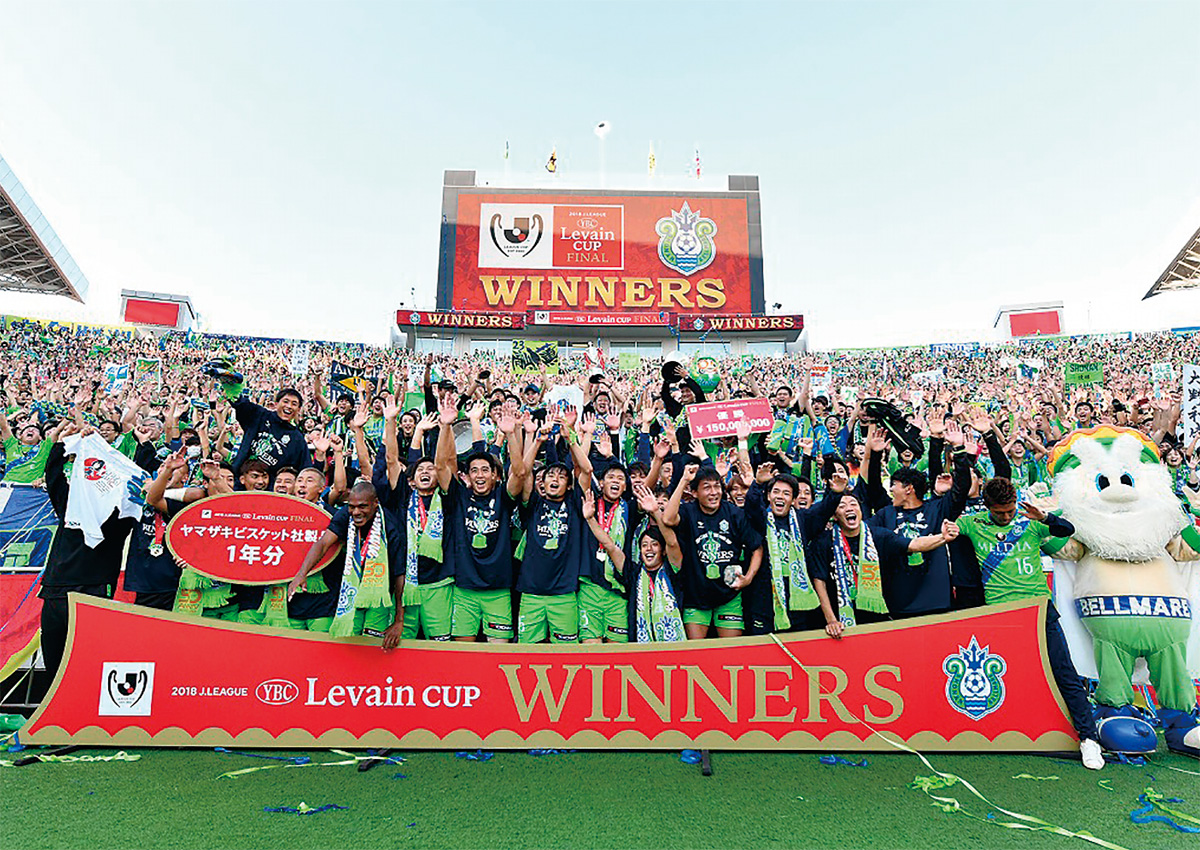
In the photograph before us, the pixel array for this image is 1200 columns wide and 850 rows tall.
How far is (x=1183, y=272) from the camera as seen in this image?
130 feet

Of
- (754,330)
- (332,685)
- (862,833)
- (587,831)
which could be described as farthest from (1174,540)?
(754,330)

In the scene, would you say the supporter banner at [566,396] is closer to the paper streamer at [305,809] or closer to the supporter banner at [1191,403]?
the paper streamer at [305,809]

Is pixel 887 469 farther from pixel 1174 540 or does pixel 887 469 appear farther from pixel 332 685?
pixel 332 685

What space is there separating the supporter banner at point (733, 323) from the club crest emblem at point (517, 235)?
10121mm

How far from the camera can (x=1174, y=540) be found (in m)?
4.70

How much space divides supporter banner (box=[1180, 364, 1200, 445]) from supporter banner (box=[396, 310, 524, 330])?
32.7 meters

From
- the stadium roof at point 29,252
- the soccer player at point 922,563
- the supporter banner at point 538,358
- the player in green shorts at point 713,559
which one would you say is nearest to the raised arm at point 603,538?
the player in green shorts at point 713,559

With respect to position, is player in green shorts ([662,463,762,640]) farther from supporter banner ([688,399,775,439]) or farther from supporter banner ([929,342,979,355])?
supporter banner ([929,342,979,355])

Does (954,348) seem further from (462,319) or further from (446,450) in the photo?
(446,450)

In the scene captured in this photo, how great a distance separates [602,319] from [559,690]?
34251mm

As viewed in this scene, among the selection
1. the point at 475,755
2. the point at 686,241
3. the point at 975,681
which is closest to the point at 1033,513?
the point at 975,681

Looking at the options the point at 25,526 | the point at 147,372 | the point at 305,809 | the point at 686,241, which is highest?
the point at 686,241

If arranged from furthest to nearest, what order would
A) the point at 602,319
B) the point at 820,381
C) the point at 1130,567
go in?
the point at 602,319 → the point at 820,381 → the point at 1130,567

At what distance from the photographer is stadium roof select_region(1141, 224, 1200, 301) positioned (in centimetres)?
3684
